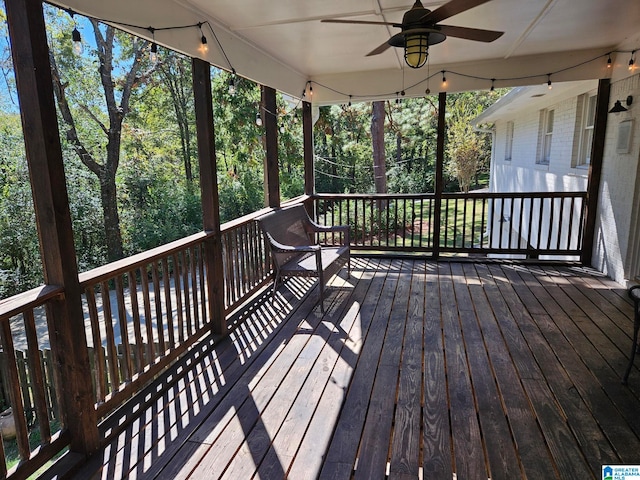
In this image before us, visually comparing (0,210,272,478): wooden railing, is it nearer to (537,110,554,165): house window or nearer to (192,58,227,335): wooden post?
(192,58,227,335): wooden post

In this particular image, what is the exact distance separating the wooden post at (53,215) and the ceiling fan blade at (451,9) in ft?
6.20

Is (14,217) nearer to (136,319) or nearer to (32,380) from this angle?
(136,319)

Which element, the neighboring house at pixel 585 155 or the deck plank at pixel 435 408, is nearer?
the deck plank at pixel 435 408

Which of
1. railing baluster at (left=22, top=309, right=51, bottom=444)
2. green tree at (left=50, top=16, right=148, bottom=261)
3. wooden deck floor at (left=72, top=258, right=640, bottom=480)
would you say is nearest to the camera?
railing baluster at (left=22, top=309, right=51, bottom=444)

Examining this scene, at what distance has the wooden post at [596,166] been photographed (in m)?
4.84

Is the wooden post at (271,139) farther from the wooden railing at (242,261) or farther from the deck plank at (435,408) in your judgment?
the deck plank at (435,408)

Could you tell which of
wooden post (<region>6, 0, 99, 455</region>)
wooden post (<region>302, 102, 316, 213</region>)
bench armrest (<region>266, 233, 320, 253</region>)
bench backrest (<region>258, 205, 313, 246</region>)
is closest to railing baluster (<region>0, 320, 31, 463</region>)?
wooden post (<region>6, 0, 99, 455</region>)

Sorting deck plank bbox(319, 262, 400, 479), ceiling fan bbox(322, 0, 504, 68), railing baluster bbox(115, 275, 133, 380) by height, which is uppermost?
ceiling fan bbox(322, 0, 504, 68)

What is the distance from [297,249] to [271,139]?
58.0 inches

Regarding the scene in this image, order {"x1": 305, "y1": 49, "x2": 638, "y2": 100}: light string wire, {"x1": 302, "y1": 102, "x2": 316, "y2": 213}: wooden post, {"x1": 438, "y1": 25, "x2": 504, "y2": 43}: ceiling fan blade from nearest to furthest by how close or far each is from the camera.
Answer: {"x1": 438, "y1": 25, "x2": 504, "y2": 43}: ceiling fan blade
{"x1": 305, "y1": 49, "x2": 638, "y2": 100}: light string wire
{"x1": 302, "y1": 102, "x2": 316, "y2": 213}: wooden post

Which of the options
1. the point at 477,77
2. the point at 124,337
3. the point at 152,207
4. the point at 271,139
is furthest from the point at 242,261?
the point at 152,207

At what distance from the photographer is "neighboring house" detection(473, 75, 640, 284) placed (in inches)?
169

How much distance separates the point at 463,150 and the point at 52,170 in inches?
621

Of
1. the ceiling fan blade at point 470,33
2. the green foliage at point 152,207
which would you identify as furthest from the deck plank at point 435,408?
the green foliage at point 152,207
